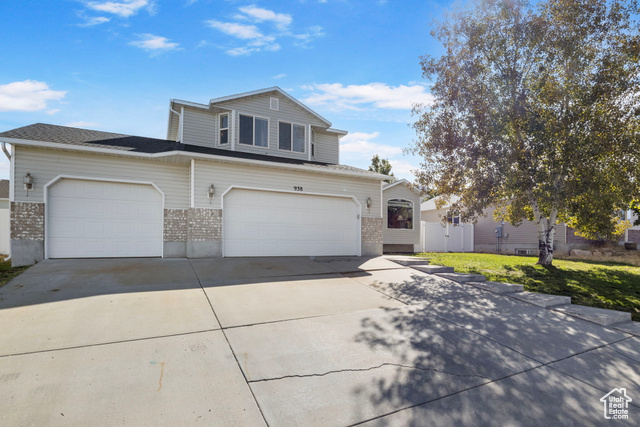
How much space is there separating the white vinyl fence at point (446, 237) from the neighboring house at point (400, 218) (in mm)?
791

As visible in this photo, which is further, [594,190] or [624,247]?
[624,247]

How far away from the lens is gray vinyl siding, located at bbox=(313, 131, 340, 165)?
46.8ft

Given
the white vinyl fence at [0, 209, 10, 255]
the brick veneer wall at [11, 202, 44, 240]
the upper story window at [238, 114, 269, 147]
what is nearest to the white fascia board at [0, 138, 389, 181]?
the brick veneer wall at [11, 202, 44, 240]

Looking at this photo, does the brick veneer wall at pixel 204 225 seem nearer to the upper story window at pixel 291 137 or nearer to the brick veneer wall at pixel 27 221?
the brick veneer wall at pixel 27 221

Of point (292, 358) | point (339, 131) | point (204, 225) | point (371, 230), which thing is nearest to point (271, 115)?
point (339, 131)

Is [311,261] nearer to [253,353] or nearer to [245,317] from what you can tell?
[245,317]

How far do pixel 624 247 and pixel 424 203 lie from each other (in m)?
12.2

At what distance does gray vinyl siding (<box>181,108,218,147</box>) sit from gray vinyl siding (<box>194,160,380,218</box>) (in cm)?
289

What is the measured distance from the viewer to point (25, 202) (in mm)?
8414

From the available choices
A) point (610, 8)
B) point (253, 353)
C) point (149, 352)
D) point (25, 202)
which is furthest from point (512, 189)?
point (25, 202)

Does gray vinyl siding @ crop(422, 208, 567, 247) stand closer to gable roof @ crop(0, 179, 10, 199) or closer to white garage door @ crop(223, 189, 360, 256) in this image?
white garage door @ crop(223, 189, 360, 256)

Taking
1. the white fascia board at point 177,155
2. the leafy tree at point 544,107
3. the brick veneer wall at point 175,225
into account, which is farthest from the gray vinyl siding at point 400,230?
the brick veneer wall at point 175,225

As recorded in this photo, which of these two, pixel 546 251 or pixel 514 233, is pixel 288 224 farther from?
pixel 514 233

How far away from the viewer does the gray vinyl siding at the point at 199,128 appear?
39.6ft
